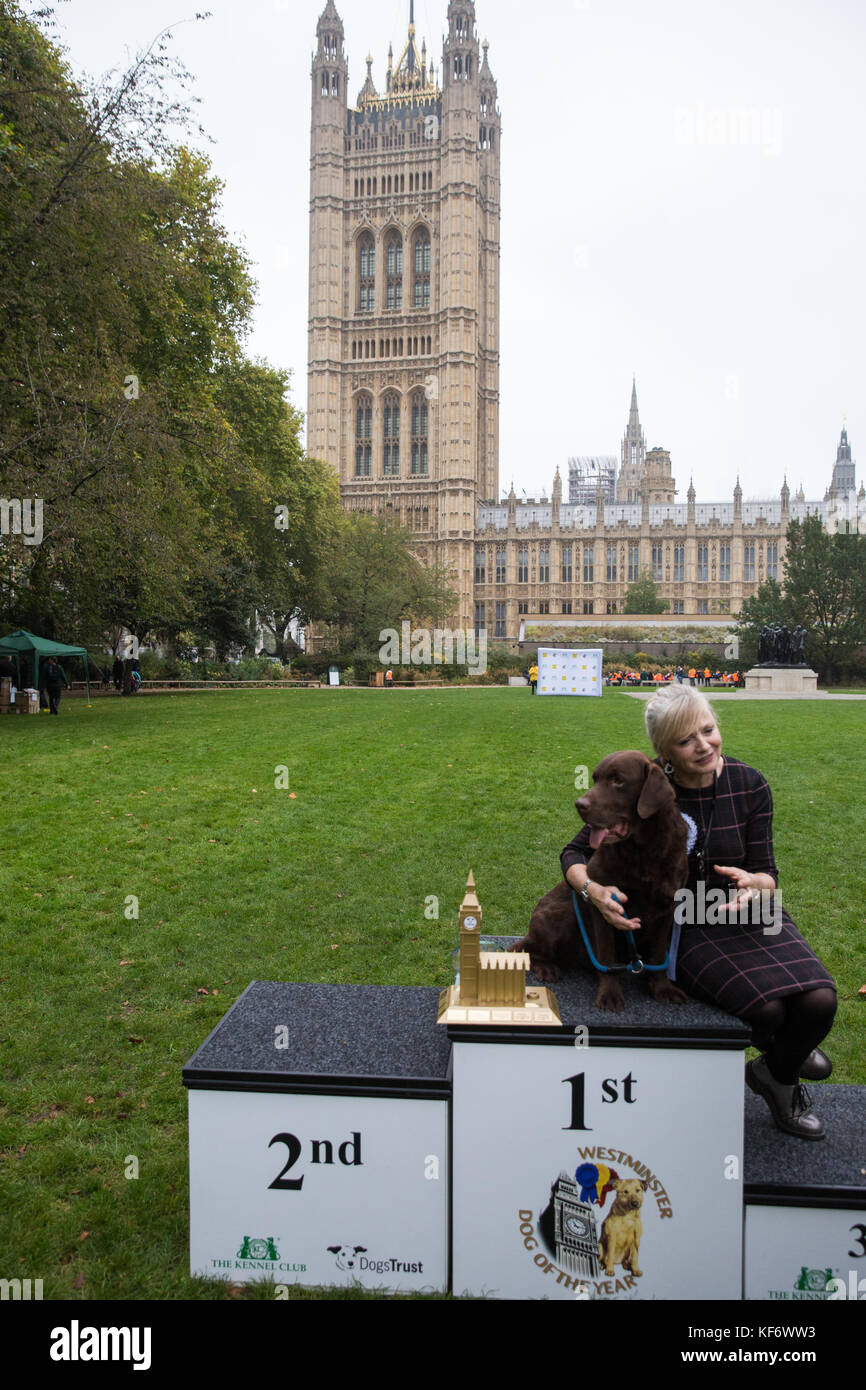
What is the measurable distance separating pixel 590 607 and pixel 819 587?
4577 centimetres

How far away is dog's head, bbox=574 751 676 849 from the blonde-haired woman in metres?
0.40

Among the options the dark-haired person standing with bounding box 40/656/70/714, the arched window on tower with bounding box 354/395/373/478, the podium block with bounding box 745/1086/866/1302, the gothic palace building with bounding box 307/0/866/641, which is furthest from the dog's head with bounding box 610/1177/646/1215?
the arched window on tower with bounding box 354/395/373/478

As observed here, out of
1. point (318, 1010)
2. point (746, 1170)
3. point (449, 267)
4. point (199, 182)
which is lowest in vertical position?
point (746, 1170)

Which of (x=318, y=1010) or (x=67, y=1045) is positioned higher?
(x=318, y=1010)

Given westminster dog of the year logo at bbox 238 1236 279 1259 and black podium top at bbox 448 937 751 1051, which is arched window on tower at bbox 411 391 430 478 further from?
westminster dog of the year logo at bbox 238 1236 279 1259

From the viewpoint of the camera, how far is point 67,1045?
15.0 feet

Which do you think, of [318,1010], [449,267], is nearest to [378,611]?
[318,1010]

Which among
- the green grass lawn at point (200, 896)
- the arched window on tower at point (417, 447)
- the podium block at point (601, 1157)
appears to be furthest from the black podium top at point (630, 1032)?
the arched window on tower at point (417, 447)

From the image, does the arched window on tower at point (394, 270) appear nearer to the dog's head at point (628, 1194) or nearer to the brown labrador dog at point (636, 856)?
the brown labrador dog at point (636, 856)

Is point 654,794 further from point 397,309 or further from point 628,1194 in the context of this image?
point 397,309

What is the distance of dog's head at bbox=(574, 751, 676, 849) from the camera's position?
2986mm

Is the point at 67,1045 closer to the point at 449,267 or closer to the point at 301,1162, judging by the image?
A: the point at 301,1162

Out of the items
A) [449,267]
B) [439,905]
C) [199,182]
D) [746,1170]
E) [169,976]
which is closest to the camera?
[746,1170]

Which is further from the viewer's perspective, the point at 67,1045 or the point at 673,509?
the point at 673,509
